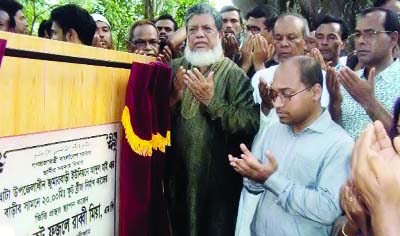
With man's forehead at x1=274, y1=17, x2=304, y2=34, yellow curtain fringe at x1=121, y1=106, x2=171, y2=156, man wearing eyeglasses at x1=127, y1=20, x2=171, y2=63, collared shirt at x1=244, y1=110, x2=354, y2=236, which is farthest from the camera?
man wearing eyeglasses at x1=127, y1=20, x2=171, y2=63

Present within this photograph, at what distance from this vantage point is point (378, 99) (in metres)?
3.07

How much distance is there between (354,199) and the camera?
1285 mm

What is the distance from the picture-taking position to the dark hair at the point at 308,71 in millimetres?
2555

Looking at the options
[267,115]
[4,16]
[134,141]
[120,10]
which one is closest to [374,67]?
[267,115]

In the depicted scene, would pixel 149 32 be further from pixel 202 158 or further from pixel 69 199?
pixel 69 199

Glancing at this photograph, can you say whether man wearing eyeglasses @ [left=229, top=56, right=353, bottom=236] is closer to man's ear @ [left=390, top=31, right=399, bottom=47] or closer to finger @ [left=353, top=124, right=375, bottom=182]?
man's ear @ [left=390, top=31, right=399, bottom=47]

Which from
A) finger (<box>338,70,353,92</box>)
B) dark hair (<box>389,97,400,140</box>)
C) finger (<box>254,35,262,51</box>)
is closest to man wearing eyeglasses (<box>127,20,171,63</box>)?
finger (<box>254,35,262,51</box>)

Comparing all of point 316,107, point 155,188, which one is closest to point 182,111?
point 155,188

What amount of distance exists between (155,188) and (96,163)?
1.69ft

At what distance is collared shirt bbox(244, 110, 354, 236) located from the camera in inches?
89.7

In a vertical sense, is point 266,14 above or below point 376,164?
above

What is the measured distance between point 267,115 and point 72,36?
1.43 m

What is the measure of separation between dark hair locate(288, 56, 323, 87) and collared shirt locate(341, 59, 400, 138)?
1.92 ft

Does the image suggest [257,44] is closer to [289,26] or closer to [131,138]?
A: [289,26]
